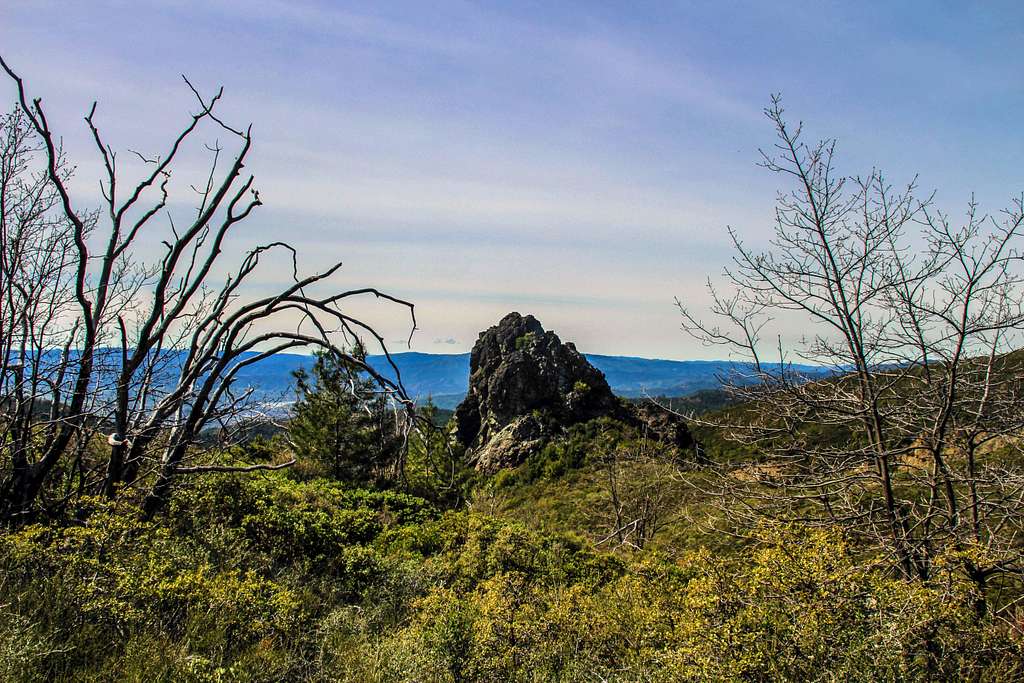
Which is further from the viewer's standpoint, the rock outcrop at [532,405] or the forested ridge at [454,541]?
the rock outcrop at [532,405]

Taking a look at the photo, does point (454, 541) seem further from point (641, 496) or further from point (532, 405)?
point (532, 405)

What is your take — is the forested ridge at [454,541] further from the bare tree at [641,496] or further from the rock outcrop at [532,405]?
the rock outcrop at [532,405]

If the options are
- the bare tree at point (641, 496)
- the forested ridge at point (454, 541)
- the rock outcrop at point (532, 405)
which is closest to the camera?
the forested ridge at point (454, 541)

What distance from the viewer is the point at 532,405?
37031mm

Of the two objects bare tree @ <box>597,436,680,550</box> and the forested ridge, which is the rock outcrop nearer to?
bare tree @ <box>597,436,680,550</box>

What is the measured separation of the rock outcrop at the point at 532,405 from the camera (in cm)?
3488

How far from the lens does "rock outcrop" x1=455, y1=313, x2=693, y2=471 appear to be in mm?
34875

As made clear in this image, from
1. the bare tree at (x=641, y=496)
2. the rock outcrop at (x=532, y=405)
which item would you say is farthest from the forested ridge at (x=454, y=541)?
the rock outcrop at (x=532, y=405)

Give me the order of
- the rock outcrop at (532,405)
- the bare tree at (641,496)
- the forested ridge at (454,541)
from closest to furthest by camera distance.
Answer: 1. the forested ridge at (454,541)
2. the bare tree at (641,496)
3. the rock outcrop at (532,405)

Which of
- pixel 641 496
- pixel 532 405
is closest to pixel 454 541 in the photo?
pixel 641 496

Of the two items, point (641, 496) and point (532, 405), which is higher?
point (532, 405)

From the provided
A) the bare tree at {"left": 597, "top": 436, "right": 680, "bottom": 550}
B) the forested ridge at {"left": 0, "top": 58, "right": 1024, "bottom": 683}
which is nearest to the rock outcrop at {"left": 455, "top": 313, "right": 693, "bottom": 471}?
the bare tree at {"left": 597, "top": 436, "right": 680, "bottom": 550}

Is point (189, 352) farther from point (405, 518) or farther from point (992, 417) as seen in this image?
point (992, 417)

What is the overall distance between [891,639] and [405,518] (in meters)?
7.14
